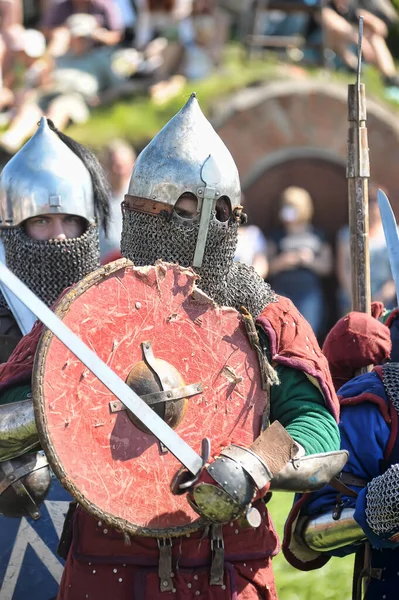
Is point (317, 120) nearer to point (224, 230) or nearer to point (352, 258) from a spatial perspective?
point (352, 258)

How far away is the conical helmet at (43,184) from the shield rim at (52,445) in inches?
53.9

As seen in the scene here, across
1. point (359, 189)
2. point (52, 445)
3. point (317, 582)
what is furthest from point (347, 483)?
point (317, 582)

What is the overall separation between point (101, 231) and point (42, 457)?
1.55 metres

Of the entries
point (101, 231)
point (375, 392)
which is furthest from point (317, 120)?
point (375, 392)

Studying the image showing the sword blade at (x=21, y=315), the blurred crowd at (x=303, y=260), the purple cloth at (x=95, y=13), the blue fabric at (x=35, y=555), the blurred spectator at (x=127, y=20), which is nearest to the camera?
the blue fabric at (x=35, y=555)

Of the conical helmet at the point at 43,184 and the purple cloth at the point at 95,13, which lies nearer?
the conical helmet at the point at 43,184

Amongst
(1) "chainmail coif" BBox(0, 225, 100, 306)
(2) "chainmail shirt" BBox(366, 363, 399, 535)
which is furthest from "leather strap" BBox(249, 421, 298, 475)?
(1) "chainmail coif" BBox(0, 225, 100, 306)

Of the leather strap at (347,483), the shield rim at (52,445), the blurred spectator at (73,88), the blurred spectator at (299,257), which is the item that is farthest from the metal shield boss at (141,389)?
the blurred spectator at (73,88)

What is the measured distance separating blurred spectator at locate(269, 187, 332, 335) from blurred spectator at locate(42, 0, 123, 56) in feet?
8.45

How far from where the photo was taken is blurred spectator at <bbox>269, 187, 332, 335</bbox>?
31.4ft

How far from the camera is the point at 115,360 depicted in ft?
11.6

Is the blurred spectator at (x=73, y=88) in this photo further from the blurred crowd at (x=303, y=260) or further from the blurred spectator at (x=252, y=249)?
the blurred spectator at (x=252, y=249)

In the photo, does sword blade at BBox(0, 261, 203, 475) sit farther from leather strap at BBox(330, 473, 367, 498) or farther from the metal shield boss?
leather strap at BBox(330, 473, 367, 498)

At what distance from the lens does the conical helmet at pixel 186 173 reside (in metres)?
3.91
